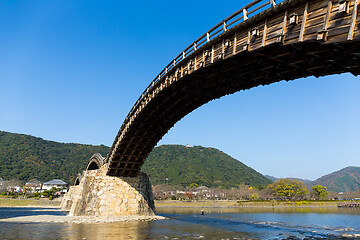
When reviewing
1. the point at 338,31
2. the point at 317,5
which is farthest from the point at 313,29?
the point at 338,31

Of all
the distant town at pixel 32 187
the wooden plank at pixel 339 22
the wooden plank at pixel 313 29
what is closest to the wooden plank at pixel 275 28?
the wooden plank at pixel 313 29

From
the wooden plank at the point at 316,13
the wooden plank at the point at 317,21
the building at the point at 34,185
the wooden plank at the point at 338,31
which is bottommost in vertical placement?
the building at the point at 34,185

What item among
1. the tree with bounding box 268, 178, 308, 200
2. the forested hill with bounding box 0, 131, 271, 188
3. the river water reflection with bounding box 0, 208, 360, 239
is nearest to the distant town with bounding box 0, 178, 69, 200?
the forested hill with bounding box 0, 131, 271, 188

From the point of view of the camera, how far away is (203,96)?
82.2 feet

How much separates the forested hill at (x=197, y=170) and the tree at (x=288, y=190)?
2172 inches

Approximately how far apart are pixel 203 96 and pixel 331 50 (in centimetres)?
1437

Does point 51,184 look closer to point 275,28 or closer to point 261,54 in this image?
point 261,54

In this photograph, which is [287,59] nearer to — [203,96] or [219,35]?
[219,35]

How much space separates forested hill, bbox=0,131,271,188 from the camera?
14512 centimetres

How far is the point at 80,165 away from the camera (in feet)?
532

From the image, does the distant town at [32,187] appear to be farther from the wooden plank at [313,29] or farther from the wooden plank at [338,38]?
the wooden plank at [338,38]

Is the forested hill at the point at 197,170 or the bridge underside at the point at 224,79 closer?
the bridge underside at the point at 224,79

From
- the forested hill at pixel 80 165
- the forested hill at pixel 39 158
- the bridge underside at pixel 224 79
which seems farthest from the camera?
the forested hill at pixel 80 165

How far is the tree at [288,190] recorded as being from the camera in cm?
9394
